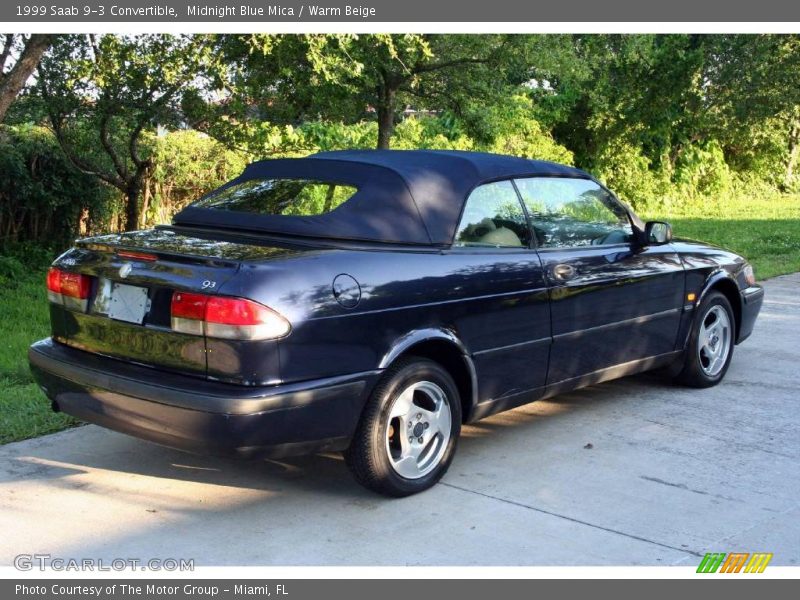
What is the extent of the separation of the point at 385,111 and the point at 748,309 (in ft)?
19.3

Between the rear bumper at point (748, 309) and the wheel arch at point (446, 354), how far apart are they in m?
2.88

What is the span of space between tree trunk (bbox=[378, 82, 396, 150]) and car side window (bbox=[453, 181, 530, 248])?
6117 mm

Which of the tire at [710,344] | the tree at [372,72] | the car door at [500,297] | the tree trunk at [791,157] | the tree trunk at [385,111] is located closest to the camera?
the car door at [500,297]

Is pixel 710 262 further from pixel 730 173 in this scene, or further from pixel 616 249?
pixel 730 173

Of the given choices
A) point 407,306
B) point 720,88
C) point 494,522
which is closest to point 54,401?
point 407,306

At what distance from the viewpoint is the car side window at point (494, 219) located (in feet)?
16.5

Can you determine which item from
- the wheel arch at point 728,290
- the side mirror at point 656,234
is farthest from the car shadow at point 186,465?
the wheel arch at point 728,290

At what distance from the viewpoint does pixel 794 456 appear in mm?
5230

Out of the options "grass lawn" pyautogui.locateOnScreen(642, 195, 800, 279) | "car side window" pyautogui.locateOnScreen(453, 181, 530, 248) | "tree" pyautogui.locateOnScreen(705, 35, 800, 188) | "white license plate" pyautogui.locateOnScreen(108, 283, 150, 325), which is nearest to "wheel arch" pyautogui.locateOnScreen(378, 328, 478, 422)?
"car side window" pyautogui.locateOnScreen(453, 181, 530, 248)

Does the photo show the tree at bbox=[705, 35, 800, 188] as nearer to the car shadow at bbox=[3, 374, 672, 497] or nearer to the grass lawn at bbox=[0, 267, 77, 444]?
the grass lawn at bbox=[0, 267, 77, 444]

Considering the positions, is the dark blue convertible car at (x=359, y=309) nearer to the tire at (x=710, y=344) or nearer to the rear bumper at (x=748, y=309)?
the tire at (x=710, y=344)

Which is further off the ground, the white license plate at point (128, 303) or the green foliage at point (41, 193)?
the green foliage at point (41, 193)

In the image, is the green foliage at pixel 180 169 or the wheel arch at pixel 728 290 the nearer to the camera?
the wheel arch at pixel 728 290

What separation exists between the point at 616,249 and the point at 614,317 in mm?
433
